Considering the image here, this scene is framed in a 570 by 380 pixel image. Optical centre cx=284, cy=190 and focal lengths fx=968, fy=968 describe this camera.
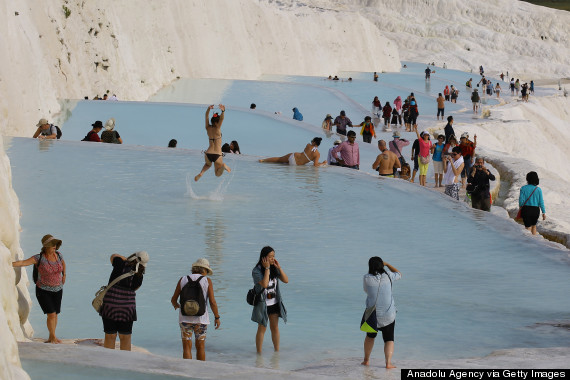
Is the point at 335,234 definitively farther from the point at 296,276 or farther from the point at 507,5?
A: the point at 507,5

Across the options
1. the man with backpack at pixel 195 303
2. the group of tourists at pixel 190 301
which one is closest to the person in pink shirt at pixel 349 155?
the group of tourists at pixel 190 301

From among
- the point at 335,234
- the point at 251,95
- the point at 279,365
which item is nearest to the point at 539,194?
the point at 335,234

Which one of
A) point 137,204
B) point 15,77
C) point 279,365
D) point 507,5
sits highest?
point 507,5

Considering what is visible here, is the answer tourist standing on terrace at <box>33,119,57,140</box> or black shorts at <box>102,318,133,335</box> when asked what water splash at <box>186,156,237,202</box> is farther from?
black shorts at <box>102,318,133,335</box>

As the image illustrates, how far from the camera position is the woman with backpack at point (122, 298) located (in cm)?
747

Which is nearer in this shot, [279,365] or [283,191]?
[279,365]

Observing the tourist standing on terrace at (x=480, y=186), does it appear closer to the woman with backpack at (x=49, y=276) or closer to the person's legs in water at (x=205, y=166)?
the person's legs in water at (x=205, y=166)

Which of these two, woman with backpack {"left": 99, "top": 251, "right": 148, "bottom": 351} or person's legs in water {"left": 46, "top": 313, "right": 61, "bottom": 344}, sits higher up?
woman with backpack {"left": 99, "top": 251, "right": 148, "bottom": 351}

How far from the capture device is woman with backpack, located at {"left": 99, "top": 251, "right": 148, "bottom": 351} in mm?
7473

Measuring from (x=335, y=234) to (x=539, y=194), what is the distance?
299cm

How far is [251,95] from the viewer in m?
34.8

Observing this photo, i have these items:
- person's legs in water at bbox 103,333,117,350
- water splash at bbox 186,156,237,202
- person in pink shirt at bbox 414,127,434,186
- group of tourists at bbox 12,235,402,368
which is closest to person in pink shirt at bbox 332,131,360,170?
person in pink shirt at bbox 414,127,434,186

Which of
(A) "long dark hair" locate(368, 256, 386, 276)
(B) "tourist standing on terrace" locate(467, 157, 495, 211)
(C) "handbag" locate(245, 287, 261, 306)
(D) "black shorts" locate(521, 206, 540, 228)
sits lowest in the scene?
(C) "handbag" locate(245, 287, 261, 306)

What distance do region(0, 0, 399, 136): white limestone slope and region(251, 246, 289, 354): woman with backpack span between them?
1503 centimetres
